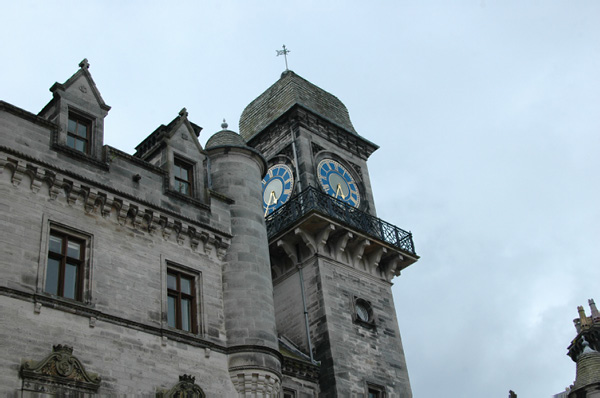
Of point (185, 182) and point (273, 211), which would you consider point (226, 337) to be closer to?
point (185, 182)

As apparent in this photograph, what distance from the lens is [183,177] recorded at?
2327 cm

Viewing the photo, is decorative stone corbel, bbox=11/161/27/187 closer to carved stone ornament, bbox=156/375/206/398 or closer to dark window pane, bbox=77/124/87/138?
dark window pane, bbox=77/124/87/138

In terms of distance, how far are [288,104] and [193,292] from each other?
14.6 metres

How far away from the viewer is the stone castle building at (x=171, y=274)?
17.5m

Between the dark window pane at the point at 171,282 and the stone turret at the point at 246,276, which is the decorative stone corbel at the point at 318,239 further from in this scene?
the dark window pane at the point at 171,282

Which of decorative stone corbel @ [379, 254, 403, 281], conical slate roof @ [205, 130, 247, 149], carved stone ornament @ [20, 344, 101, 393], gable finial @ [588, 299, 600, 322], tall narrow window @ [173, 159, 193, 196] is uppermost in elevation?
gable finial @ [588, 299, 600, 322]

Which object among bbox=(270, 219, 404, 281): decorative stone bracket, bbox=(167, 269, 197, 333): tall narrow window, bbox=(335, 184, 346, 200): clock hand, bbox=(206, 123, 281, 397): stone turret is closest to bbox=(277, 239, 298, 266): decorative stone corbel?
bbox=(270, 219, 404, 281): decorative stone bracket

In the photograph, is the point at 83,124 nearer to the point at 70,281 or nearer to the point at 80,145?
the point at 80,145

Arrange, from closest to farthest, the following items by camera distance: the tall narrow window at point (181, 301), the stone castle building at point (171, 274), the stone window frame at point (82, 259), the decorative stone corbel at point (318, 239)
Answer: the stone castle building at point (171, 274)
the stone window frame at point (82, 259)
the tall narrow window at point (181, 301)
the decorative stone corbel at point (318, 239)

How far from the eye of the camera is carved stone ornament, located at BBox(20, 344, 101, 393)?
52.8ft

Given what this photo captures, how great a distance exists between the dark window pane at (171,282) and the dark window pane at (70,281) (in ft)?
9.34

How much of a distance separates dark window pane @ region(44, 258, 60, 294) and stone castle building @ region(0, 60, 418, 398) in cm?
3

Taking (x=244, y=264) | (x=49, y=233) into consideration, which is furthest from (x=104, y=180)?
(x=244, y=264)

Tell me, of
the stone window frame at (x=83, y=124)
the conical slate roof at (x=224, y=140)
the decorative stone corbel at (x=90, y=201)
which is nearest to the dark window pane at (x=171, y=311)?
the decorative stone corbel at (x=90, y=201)
